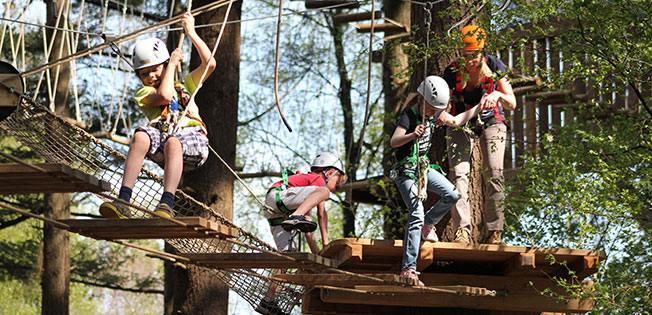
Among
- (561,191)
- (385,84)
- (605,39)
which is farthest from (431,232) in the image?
(385,84)

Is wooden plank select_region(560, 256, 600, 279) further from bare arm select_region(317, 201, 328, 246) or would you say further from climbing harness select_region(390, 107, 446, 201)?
bare arm select_region(317, 201, 328, 246)

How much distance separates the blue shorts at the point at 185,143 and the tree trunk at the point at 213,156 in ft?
8.69

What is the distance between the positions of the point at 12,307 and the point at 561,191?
15486 millimetres

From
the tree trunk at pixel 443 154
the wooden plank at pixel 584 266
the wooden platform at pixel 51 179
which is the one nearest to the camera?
the wooden platform at pixel 51 179

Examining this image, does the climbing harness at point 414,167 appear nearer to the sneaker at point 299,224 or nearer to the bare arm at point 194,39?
the sneaker at point 299,224

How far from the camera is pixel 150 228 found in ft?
13.8

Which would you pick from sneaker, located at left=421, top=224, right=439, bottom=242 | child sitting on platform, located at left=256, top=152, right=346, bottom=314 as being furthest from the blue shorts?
sneaker, located at left=421, top=224, right=439, bottom=242

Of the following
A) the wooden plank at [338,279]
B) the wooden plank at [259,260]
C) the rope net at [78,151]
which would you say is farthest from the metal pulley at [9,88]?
the wooden plank at [338,279]

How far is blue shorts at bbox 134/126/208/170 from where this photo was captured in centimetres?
485

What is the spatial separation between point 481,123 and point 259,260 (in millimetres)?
1863

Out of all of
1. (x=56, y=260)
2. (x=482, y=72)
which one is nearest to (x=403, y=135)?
(x=482, y=72)

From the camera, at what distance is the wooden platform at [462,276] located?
5492 mm

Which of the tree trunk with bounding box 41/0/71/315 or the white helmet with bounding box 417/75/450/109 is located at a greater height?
the white helmet with bounding box 417/75/450/109

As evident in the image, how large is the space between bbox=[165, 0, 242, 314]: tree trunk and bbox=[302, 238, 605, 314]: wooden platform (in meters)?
1.35
